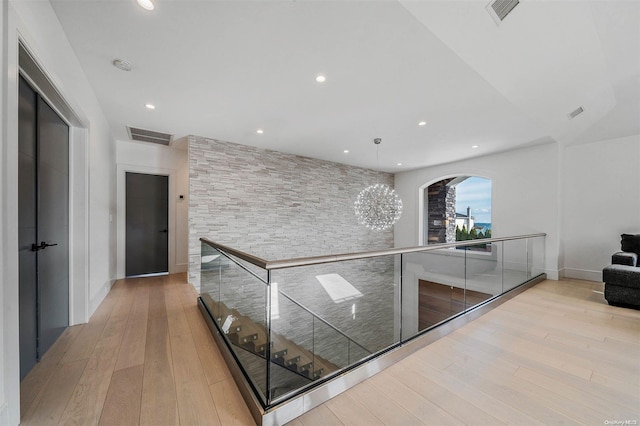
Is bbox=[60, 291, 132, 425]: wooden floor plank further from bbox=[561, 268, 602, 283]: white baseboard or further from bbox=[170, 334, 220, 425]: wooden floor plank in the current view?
bbox=[561, 268, 602, 283]: white baseboard

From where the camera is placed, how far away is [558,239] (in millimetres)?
4922

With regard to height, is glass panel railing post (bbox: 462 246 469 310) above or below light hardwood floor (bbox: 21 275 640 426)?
above

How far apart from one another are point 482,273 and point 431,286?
105 centimetres

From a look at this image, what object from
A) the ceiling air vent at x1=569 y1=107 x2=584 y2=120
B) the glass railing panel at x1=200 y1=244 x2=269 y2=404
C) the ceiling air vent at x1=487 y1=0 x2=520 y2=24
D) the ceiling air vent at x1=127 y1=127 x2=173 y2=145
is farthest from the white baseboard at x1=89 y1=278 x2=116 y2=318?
the ceiling air vent at x1=569 y1=107 x2=584 y2=120

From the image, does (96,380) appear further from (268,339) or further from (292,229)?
(292,229)

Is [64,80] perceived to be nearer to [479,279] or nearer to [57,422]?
[57,422]

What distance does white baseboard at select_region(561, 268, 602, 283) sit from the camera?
478 cm

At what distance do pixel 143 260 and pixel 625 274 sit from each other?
8259 millimetres

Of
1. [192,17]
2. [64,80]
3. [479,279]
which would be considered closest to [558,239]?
[479,279]

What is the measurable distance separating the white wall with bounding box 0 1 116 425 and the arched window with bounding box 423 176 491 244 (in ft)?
25.1

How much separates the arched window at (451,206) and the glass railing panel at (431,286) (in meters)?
3.95

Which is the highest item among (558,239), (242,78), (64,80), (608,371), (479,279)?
(242,78)

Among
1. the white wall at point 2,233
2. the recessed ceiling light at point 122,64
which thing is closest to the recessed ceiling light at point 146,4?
the white wall at point 2,233

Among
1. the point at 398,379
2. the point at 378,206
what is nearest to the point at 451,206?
the point at 378,206
